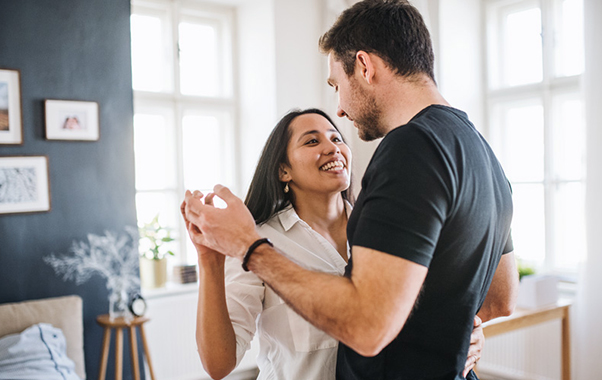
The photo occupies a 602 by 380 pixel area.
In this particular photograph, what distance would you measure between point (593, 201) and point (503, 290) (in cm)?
247

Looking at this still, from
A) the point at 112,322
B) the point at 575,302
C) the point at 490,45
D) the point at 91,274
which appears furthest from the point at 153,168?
the point at 575,302

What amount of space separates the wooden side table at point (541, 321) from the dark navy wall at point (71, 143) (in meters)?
2.51

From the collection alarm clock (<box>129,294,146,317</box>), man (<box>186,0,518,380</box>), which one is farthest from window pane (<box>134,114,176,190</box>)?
man (<box>186,0,518,380</box>)

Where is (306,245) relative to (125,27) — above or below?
below

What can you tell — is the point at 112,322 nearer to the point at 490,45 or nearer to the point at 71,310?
the point at 71,310

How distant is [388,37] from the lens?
3.91 ft

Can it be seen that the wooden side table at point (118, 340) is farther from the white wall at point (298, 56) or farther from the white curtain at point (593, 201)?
the white curtain at point (593, 201)

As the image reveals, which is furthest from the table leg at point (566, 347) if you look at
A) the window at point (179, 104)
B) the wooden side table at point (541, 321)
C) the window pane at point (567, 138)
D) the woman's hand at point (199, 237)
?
the woman's hand at point (199, 237)

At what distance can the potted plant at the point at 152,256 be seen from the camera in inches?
160

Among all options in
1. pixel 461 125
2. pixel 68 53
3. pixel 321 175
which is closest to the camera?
pixel 461 125

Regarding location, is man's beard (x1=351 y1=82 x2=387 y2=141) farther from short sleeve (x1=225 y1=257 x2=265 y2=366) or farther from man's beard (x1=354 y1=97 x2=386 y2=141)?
short sleeve (x1=225 y1=257 x2=265 y2=366)

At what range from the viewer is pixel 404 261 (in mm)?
892

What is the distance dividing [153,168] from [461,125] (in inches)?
149

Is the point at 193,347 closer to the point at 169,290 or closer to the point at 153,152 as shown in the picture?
the point at 169,290
